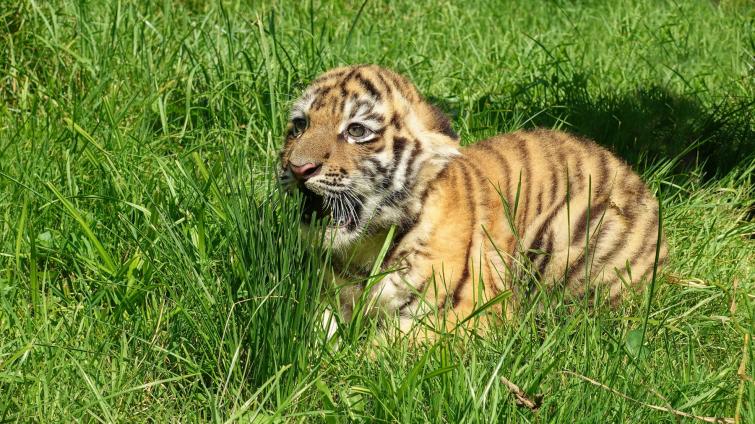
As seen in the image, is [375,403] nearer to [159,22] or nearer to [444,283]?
[444,283]

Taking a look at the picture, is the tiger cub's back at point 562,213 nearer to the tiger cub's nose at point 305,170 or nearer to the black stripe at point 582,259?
the black stripe at point 582,259

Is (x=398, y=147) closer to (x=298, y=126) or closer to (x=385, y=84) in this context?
(x=385, y=84)

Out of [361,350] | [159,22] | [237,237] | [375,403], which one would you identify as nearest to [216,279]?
[237,237]

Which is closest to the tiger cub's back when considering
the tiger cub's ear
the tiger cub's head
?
the tiger cub's ear

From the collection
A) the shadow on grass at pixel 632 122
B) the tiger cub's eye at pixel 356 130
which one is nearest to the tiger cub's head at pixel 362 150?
the tiger cub's eye at pixel 356 130

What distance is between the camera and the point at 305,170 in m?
3.49

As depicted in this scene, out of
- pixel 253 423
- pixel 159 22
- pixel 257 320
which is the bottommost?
pixel 253 423

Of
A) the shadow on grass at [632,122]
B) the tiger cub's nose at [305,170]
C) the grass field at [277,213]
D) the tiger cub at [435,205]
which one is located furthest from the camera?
the shadow on grass at [632,122]

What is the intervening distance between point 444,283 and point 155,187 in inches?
53.9

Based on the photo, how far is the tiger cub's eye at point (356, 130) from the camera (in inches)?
147

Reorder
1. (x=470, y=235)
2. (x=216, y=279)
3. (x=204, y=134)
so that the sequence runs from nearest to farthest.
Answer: (x=216, y=279)
(x=470, y=235)
(x=204, y=134)

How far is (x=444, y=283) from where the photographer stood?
3.62m

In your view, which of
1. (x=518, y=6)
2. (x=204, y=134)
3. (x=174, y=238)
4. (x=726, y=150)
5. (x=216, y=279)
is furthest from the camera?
(x=518, y=6)

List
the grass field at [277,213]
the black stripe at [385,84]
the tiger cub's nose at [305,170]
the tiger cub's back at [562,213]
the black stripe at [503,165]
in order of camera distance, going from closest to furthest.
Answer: the grass field at [277,213]
the tiger cub's nose at [305,170]
the black stripe at [385,84]
the tiger cub's back at [562,213]
the black stripe at [503,165]
